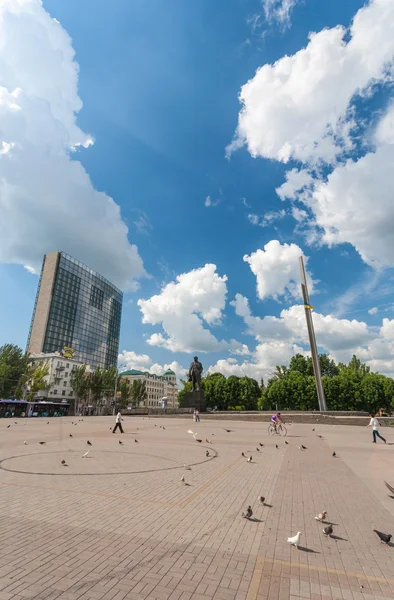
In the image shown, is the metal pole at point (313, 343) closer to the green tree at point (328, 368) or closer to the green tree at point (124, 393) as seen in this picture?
the green tree at point (328, 368)

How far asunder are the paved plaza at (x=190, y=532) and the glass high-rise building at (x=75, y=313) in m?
106

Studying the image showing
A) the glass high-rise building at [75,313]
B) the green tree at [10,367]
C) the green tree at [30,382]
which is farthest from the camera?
the glass high-rise building at [75,313]

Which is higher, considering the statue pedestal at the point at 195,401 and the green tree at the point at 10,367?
the green tree at the point at 10,367

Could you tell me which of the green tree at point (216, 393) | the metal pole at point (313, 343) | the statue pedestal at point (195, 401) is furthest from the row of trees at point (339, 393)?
the statue pedestal at point (195, 401)

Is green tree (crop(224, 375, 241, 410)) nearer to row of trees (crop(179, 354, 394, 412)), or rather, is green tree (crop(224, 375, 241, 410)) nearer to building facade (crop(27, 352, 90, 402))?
row of trees (crop(179, 354, 394, 412))

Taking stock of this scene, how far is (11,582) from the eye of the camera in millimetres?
3689

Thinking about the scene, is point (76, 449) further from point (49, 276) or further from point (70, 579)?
point (49, 276)

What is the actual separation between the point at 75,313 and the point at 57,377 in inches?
1432

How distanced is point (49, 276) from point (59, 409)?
66.1 m

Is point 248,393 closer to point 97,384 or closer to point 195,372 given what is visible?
point 195,372

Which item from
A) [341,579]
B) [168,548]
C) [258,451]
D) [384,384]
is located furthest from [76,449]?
[384,384]

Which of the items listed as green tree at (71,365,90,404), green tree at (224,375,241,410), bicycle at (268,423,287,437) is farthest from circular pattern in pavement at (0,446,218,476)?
green tree at (71,365,90,404)

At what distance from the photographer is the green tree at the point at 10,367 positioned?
58409 mm

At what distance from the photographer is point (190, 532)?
5.23 m
